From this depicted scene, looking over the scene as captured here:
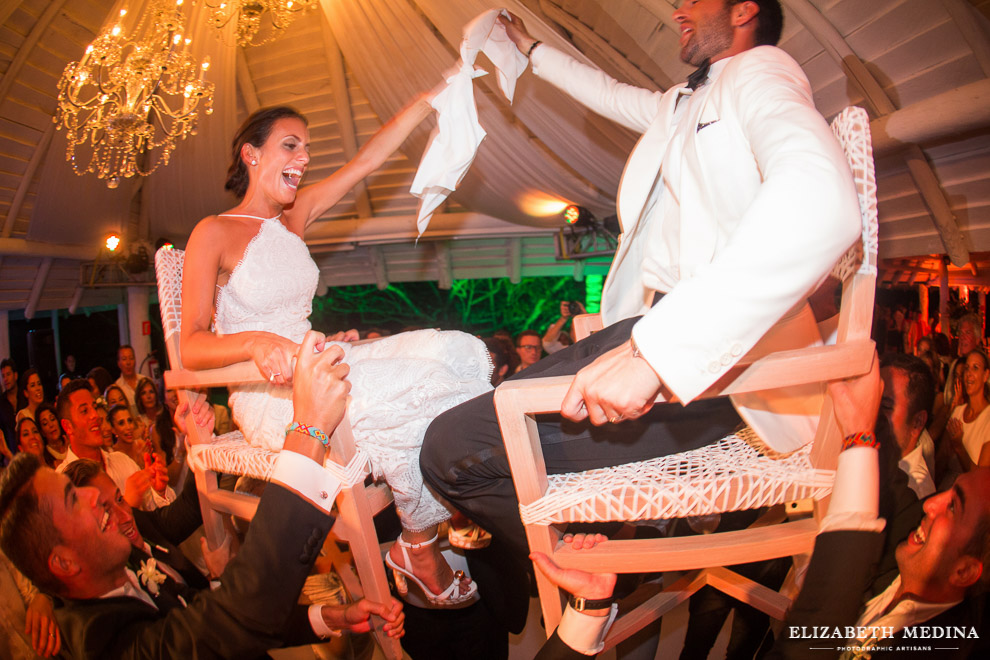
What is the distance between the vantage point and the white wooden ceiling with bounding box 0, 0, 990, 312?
10.1 feet

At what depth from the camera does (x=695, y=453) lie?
48.4 inches

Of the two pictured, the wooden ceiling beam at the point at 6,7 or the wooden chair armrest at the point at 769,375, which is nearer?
the wooden chair armrest at the point at 769,375

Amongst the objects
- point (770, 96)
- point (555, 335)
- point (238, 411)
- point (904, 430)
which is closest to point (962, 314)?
point (904, 430)

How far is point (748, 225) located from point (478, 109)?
4.64 meters

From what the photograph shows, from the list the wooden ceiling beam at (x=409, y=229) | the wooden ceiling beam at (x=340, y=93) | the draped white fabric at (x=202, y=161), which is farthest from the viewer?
the wooden ceiling beam at (x=409, y=229)

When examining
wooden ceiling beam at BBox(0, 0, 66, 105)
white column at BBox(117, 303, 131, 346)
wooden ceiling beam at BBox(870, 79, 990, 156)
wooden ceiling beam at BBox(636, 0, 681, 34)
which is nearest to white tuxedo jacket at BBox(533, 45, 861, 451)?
wooden ceiling beam at BBox(870, 79, 990, 156)

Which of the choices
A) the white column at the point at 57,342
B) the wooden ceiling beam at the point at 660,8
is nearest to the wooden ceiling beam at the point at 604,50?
the wooden ceiling beam at the point at 660,8

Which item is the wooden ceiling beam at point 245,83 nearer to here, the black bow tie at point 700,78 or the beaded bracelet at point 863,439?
the black bow tie at point 700,78

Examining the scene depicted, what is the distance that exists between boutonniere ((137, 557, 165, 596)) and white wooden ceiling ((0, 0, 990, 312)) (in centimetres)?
340

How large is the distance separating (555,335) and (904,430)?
4.55 m

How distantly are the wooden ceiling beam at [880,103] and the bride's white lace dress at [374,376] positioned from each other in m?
2.89

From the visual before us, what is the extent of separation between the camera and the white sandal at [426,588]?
1.50 m

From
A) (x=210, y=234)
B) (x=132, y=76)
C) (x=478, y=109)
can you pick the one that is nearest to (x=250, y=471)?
(x=210, y=234)

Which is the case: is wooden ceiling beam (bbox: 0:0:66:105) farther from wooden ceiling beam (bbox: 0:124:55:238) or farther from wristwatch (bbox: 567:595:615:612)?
wristwatch (bbox: 567:595:615:612)
